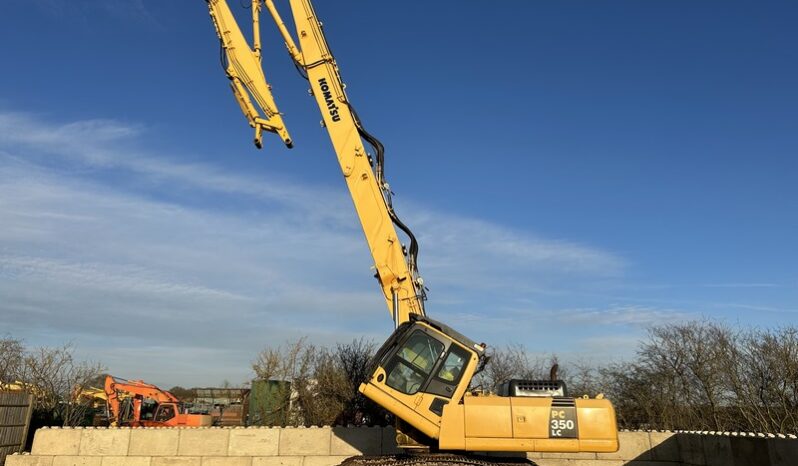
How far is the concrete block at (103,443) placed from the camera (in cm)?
1284

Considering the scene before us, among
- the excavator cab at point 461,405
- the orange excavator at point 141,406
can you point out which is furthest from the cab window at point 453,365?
the orange excavator at point 141,406

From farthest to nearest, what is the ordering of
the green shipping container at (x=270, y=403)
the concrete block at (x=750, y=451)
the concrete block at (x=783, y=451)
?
the green shipping container at (x=270, y=403) < the concrete block at (x=750, y=451) < the concrete block at (x=783, y=451)

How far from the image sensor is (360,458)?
8820 millimetres

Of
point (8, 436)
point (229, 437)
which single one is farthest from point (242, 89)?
point (8, 436)

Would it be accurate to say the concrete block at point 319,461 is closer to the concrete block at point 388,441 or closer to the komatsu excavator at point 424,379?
the concrete block at point 388,441

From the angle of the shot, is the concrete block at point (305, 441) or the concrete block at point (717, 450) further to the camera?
the concrete block at point (305, 441)

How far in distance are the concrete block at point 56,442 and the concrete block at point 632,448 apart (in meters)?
12.2

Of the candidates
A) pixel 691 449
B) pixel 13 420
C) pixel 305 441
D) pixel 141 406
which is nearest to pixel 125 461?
pixel 13 420

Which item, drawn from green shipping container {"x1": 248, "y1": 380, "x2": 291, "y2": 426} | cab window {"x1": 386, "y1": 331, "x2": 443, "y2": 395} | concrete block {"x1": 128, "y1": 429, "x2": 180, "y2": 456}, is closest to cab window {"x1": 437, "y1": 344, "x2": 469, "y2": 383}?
cab window {"x1": 386, "y1": 331, "x2": 443, "y2": 395}

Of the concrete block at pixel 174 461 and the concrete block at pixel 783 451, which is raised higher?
the concrete block at pixel 783 451

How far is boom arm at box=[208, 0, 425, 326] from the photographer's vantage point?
412 inches

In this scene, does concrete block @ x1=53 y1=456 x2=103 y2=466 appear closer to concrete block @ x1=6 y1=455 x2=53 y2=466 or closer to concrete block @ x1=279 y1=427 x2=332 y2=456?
concrete block @ x1=6 y1=455 x2=53 y2=466

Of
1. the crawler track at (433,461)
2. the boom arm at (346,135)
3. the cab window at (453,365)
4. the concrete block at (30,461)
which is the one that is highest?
the boom arm at (346,135)

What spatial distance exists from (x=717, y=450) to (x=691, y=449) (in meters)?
0.93
